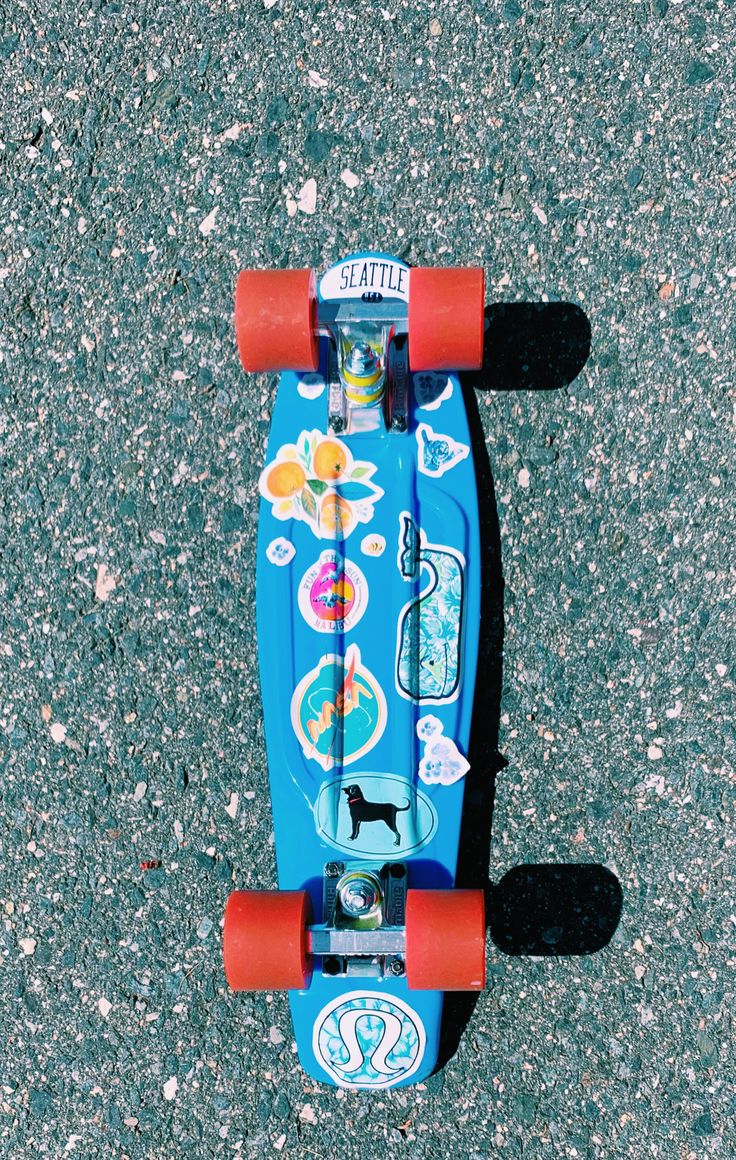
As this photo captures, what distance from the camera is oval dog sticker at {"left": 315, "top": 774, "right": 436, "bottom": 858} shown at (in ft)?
6.89

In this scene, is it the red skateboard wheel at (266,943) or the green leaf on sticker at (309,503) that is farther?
the green leaf on sticker at (309,503)

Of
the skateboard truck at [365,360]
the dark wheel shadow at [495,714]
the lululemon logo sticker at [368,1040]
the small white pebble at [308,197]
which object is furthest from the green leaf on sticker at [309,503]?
the lululemon logo sticker at [368,1040]

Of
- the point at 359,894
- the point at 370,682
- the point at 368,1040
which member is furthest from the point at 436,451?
the point at 368,1040

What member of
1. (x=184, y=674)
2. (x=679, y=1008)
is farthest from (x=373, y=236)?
(x=679, y=1008)

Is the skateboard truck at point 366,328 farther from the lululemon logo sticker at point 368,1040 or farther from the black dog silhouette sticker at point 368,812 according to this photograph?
the lululemon logo sticker at point 368,1040

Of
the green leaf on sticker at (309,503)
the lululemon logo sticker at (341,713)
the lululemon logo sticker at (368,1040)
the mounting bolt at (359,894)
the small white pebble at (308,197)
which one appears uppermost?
the small white pebble at (308,197)

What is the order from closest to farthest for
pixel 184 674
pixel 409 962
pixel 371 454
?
1. pixel 409 962
2. pixel 371 454
3. pixel 184 674

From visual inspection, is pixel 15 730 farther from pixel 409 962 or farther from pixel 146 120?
pixel 146 120

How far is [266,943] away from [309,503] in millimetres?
887

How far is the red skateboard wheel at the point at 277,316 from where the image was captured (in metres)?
2.04

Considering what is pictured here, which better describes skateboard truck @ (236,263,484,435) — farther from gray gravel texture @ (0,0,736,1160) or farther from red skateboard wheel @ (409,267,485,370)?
gray gravel texture @ (0,0,736,1160)

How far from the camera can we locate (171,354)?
2.36m

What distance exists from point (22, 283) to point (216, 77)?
0.66 m

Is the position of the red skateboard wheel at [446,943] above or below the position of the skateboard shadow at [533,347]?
below
